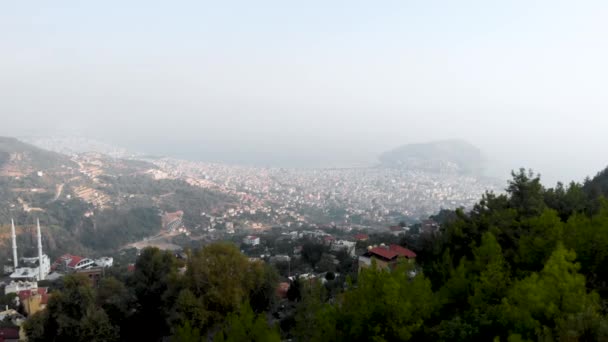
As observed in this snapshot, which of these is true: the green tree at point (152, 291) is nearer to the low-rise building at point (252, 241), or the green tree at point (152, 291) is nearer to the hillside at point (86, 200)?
the low-rise building at point (252, 241)

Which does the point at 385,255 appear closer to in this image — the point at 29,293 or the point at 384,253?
the point at 384,253

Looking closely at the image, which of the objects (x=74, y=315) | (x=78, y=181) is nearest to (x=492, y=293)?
(x=74, y=315)

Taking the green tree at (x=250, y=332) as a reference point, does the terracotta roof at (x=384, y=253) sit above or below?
below

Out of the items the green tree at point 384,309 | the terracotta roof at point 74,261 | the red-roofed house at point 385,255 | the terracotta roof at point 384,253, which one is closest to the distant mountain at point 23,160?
Answer: the terracotta roof at point 74,261

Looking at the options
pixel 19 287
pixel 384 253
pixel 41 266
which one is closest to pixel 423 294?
A: pixel 384 253

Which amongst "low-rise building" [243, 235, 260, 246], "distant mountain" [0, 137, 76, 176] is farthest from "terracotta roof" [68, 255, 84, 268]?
"distant mountain" [0, 137, 76, 176]

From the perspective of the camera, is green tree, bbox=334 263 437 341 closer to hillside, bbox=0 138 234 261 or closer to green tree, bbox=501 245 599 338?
green tree, bbox=501 245 599 338
